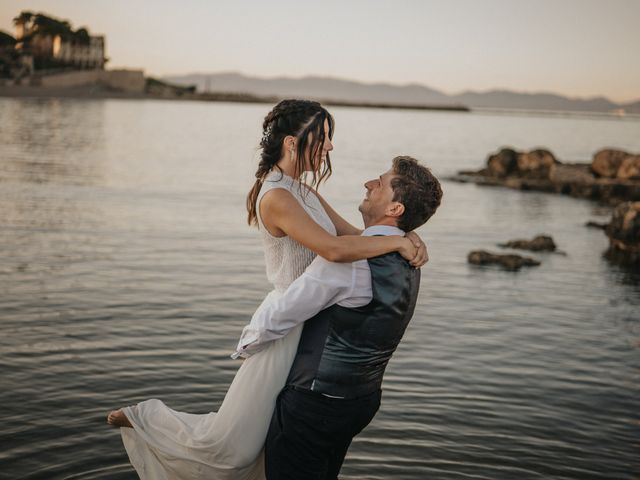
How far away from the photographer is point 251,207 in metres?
3.47

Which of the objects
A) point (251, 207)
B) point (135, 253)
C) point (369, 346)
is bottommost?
point (135, 253)

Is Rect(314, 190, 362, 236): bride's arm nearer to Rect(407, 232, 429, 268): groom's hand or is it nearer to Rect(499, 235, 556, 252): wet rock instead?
Rect(407, 232, 429, 268): groom's hand

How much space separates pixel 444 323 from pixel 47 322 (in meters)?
5.21

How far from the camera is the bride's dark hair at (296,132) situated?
330 cm

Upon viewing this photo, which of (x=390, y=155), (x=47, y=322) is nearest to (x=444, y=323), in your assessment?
(x=47, y=322)

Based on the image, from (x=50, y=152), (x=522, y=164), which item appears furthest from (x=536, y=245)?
(x=522, y=164)

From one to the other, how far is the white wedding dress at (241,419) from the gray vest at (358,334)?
0.47 feet

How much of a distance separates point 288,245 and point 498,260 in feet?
43.8

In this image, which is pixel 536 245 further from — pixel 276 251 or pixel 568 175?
pixel 568 175

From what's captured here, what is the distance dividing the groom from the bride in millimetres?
A: 58

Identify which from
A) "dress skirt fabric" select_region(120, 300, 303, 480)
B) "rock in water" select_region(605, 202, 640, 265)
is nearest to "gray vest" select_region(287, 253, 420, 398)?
"dress skirt fabric" select_region(120, 300, 303, 480)

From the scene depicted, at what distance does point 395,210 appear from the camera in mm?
3262

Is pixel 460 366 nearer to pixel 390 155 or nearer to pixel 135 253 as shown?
pixel 135 253

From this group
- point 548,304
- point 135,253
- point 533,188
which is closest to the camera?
point 548,304
